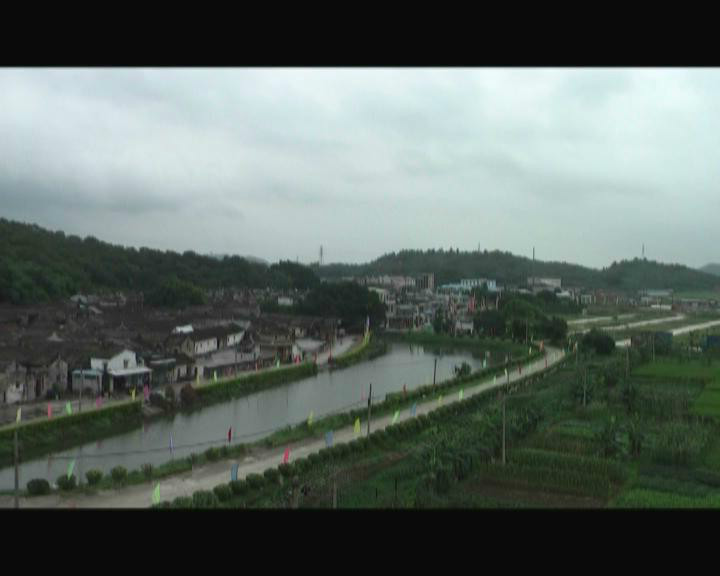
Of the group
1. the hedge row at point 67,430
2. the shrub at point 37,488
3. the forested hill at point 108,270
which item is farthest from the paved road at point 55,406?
the forested hill at point 108,270

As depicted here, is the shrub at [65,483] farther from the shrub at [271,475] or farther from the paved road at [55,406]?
the paved road at [55,406]

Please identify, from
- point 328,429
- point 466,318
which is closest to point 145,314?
point 466,318

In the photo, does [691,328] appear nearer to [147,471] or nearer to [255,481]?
[255,481]

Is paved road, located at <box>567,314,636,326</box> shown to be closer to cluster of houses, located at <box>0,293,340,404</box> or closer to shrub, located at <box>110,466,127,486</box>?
cluster of houses, located at <box>0,293,340,404</box>

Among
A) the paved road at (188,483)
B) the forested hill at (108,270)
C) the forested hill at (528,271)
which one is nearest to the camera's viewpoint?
the paved road at (188,483)

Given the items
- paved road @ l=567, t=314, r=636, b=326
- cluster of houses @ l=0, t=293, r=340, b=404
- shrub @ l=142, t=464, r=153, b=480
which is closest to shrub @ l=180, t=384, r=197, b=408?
cluster of houses @ l=0, t=293, r=340, b=404

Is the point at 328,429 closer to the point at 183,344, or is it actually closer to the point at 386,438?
the point at 386,438
